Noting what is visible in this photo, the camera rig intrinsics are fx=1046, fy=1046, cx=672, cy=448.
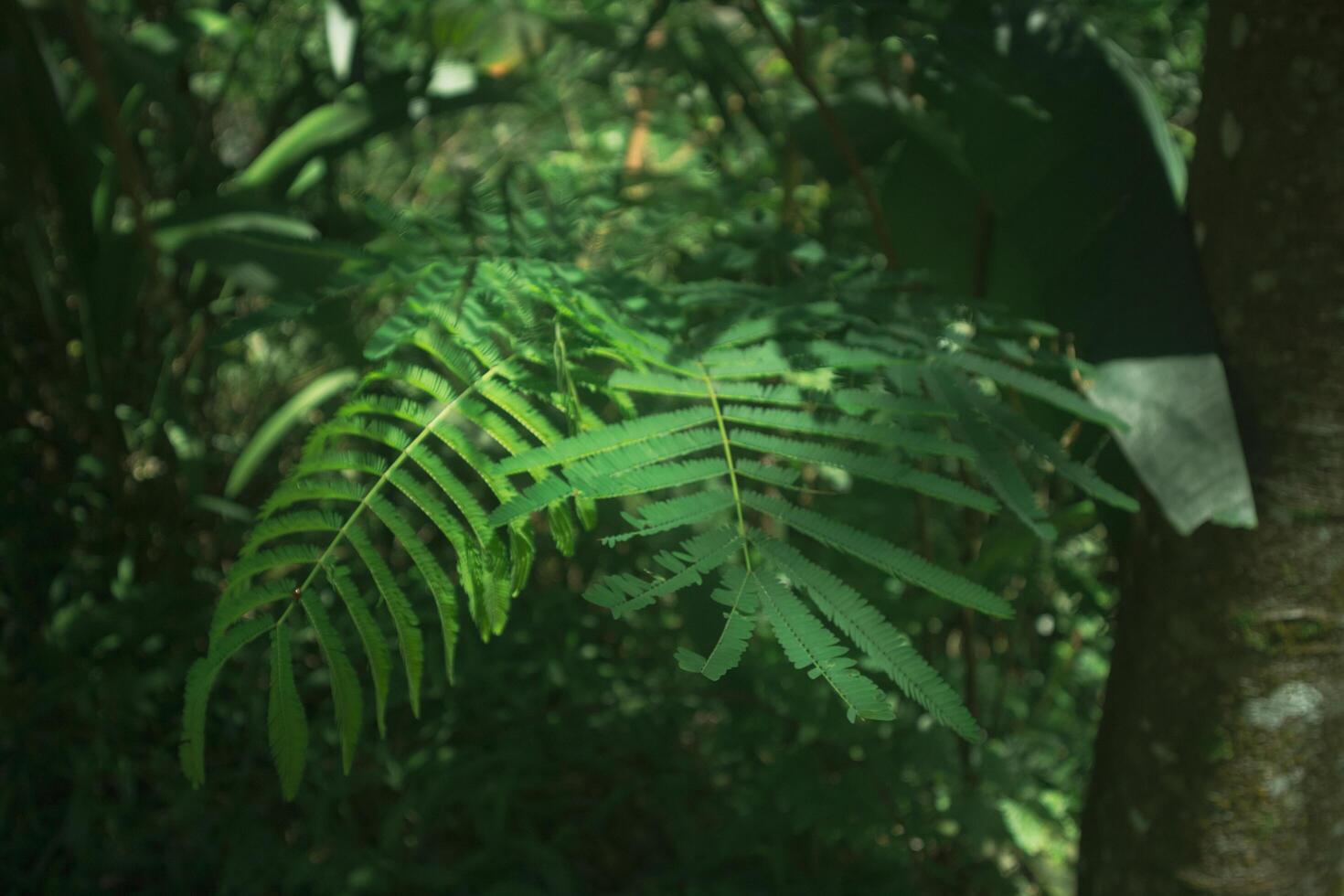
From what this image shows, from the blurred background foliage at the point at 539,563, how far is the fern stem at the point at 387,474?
1.27ft

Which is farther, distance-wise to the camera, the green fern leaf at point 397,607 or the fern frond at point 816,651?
the green fern leaf at point 397,607

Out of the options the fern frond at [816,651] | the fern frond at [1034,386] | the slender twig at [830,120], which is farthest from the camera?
the slender twig at [830,120]

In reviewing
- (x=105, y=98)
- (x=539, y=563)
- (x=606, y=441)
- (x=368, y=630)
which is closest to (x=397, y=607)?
(x=368, y=630)

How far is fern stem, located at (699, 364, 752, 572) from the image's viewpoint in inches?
21.6

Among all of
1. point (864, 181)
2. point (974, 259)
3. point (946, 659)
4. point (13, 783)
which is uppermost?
point (864, 181)

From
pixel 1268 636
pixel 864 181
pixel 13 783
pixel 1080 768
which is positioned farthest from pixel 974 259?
pixel 13 783

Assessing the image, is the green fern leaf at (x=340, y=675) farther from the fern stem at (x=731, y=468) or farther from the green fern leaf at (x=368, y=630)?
the fern stem at (x=731, y=468)

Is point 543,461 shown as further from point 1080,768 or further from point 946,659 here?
point 1080,768

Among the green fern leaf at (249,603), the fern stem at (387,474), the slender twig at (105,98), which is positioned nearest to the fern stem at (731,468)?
the fern stem at (387,474)

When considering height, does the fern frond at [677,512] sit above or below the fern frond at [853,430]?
above

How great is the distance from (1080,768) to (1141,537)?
734mm

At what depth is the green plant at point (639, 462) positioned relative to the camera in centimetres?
54

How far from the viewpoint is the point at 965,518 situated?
4.64 feet

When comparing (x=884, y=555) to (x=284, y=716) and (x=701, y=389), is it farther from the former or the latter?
(x=284, y=716)
